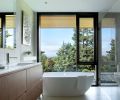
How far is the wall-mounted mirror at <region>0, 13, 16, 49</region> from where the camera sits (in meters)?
3.78

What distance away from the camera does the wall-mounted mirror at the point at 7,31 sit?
12.4 feet

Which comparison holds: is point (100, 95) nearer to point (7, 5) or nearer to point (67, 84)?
point (67, 84)

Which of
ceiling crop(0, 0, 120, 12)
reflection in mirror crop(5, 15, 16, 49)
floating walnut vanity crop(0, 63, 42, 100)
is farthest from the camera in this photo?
ceiling crop(0, 0, 120, 12)

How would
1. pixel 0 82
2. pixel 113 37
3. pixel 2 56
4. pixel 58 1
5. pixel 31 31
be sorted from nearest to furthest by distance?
pixel 0 82, pixel 2 56, pixel 113 37, pixel 58 1, pixel 31 31

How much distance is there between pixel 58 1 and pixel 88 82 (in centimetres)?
201

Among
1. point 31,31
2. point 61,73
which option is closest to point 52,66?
point 61,73

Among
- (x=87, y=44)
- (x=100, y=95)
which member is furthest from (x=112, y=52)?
(x=87, y=44)

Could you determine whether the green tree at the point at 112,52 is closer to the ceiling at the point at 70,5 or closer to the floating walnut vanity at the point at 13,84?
the ceiling at the point at 70,5

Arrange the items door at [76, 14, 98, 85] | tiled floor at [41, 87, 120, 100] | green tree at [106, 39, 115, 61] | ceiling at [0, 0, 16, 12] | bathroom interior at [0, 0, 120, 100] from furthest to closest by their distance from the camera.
Result: door at [76, 14, 98, 85]
green tree at [106, 39, 115, 61]
tiled floor at [41, 87, 120, 100]
bathroom interior at [0, 0, 120, 100]
ceiling at [0, 0, 16, 12]

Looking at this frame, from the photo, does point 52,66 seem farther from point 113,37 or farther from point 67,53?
point 113,37

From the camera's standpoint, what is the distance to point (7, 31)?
4047mm

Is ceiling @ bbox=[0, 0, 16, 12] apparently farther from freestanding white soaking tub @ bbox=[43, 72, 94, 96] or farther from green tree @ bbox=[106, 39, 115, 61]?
green tree @ bbox=[106, 39, 115, 61]

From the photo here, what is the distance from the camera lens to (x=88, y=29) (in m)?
6.62

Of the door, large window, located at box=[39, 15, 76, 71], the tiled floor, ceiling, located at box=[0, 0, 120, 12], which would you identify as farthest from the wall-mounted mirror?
the door
